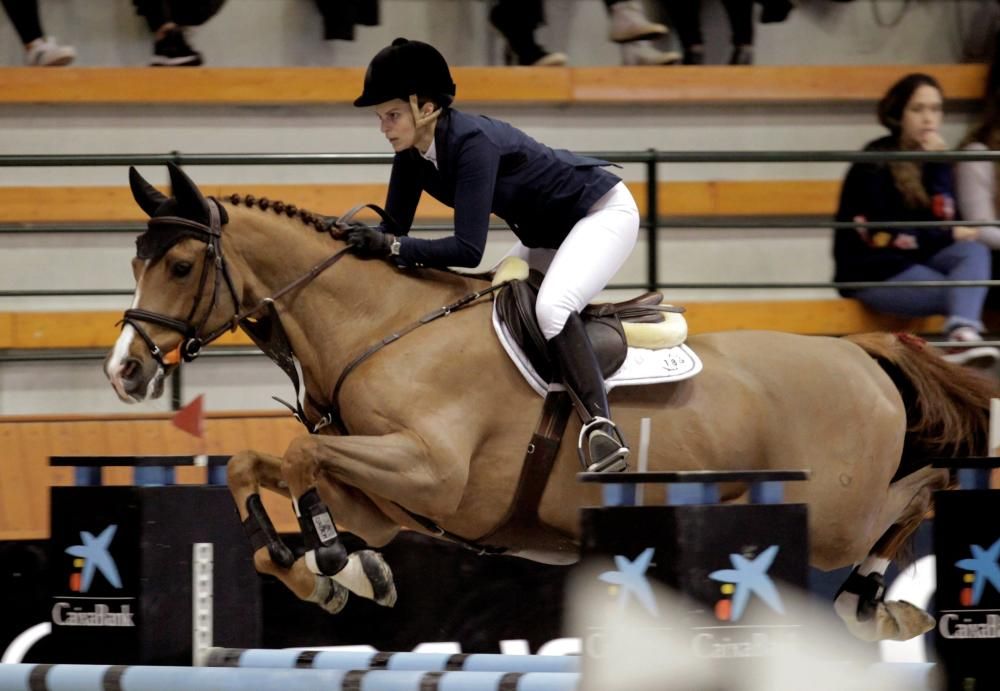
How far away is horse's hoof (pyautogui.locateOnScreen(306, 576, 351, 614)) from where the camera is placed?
11.6 ft

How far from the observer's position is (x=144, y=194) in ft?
12.1

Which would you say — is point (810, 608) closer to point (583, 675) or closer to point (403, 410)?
point (583, 675)

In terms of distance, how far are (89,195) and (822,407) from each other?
12.3ft

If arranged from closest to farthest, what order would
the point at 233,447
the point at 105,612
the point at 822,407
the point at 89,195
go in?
the point at 105,612 → the point at 822,407 → the point at 233,447 → the point at 89,195

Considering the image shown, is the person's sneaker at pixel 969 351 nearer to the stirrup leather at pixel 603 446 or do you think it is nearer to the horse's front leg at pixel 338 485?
the stirrup leather at pixel 603 446

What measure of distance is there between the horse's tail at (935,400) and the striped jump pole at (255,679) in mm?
1637

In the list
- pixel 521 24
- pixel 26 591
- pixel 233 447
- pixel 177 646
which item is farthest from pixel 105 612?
pixel 521 24

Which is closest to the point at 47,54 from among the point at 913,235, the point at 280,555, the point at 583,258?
the point at 583,258

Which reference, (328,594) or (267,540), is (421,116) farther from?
(328,594)

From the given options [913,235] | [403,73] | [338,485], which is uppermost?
[403,73]

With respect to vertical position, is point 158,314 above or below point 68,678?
above

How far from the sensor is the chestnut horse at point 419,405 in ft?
11.6

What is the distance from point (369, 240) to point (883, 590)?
192 cm

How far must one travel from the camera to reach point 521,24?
271 inches
